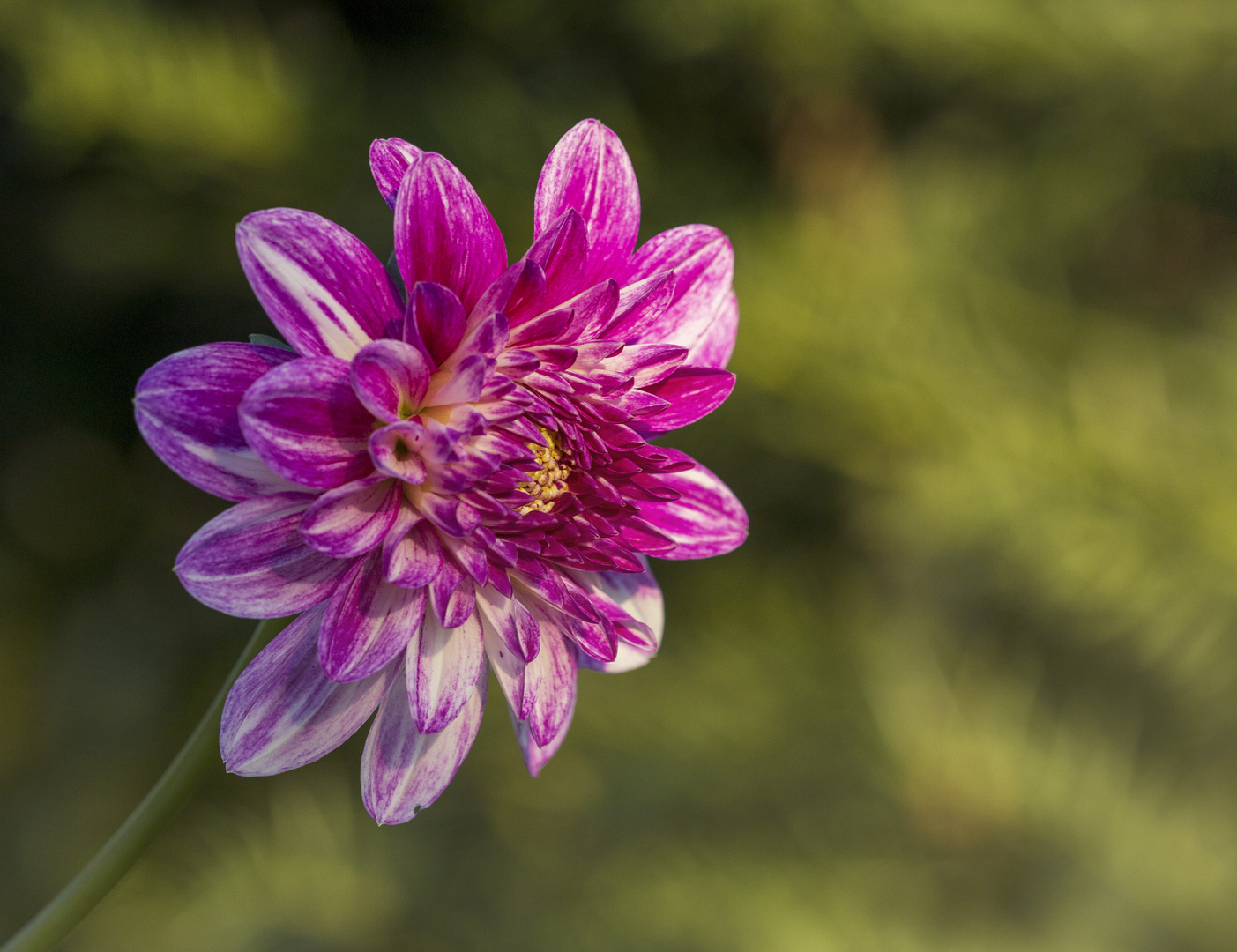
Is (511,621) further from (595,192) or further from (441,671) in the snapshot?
(595,192)

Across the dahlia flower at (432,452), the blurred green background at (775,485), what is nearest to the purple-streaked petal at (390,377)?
the dahlia flower at (432,452)

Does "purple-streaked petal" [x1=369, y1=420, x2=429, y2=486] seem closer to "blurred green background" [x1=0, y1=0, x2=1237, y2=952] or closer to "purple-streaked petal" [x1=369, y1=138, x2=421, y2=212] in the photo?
"purple-streaked petal" [x1=369, y1=138, x2=421, y2=212]

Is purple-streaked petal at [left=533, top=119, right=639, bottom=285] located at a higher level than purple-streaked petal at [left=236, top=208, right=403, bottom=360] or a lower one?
higher

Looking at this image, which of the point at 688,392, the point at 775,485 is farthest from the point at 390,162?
the point at 775,485

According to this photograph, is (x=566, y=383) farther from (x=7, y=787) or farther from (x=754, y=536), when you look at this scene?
(x=7, y=787)

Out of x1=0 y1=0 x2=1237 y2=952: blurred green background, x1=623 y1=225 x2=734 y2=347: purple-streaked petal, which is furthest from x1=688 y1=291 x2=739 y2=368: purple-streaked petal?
x1=0 y1=0 x2=1237 y2=952: blurred green background
